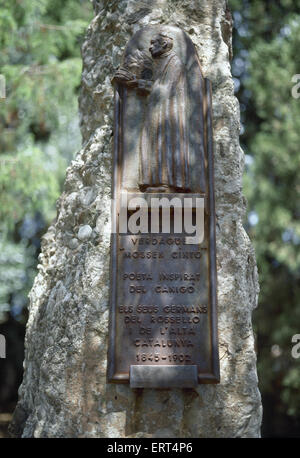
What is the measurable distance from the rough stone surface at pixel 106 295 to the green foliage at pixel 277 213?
296 inches

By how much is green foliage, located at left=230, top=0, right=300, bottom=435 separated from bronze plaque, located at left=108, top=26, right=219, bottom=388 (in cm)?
781

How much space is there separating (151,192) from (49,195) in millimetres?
6208

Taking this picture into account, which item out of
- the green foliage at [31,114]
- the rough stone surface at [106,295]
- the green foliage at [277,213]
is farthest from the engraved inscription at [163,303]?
the green foliage at [277,213]

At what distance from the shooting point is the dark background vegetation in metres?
9.87

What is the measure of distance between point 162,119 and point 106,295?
1419 millimetres

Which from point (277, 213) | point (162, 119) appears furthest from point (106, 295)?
point (277, 213)

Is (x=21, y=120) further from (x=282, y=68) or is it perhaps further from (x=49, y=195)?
(x=282, y=68)

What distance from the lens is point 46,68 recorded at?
9.95 meters

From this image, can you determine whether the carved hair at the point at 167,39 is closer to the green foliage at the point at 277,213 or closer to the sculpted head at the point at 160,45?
the sculpted head at the point at 160,45

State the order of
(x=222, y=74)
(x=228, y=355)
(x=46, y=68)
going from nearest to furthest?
(x=228, y=355) → (x=222, y=74) → (x=46, y=68)

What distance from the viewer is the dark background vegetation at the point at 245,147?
9.87 metres

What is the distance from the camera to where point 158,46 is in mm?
4320

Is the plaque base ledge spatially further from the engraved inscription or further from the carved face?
the carved face
